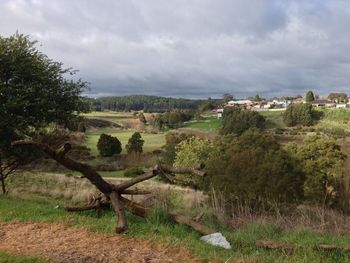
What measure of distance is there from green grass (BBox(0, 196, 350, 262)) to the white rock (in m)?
0.12

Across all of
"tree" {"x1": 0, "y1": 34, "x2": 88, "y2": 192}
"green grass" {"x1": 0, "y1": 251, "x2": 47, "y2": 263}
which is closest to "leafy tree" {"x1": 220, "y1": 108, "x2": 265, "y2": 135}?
"tree" {"x1": 0, "y1": 34, "x2": 88, "y2": 192}

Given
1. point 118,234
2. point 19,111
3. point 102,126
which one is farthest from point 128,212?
point 102,126

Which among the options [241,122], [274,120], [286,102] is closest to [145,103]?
[286,102]

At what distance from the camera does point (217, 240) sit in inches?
262

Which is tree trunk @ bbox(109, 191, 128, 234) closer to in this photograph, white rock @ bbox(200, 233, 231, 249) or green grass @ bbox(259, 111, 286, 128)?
white rock @ bbox(200, 233, 231, 249)

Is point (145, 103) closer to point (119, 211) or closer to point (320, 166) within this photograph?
point (320, 166)

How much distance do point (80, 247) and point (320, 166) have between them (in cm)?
3081

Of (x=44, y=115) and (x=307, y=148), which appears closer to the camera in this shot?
(x=44, y=115)

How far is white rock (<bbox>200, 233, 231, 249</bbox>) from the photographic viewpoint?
6.50 meters

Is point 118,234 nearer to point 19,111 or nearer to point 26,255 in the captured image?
point 26,255

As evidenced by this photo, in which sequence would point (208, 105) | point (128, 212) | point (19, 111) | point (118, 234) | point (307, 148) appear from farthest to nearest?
A: point (208, 105) → point (307, 148) → point (19, 111) → point (128, 212) → point (118, 234)

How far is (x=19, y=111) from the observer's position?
1589cm

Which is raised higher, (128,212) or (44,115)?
(44,115)

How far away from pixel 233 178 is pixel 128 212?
750 inches
